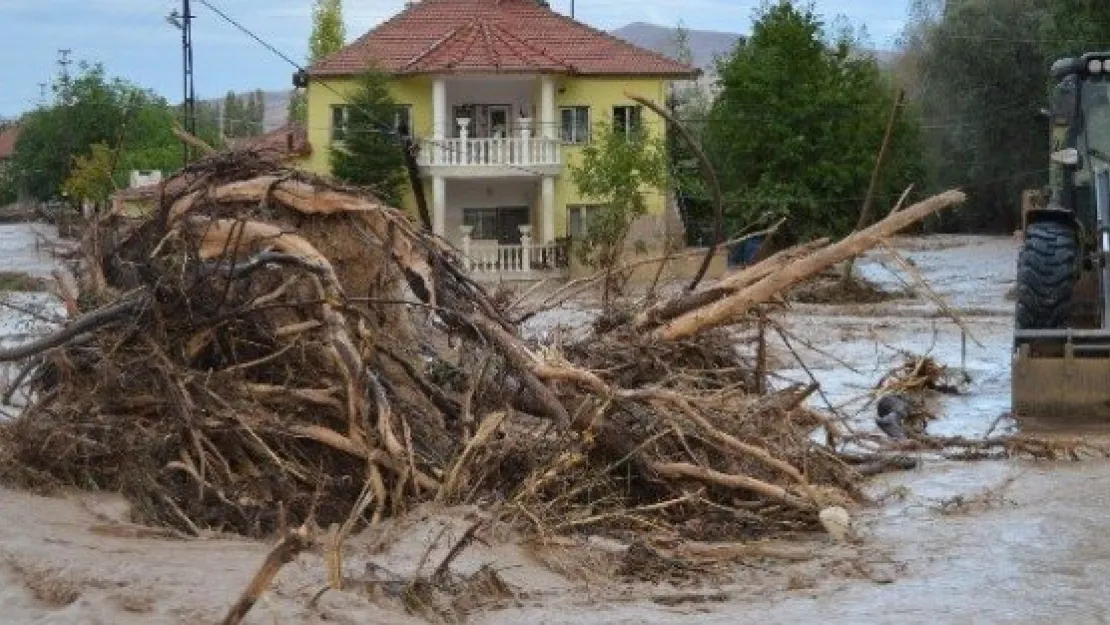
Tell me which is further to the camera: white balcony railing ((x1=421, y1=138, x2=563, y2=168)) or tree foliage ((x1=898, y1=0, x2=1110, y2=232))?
tree foliage ((x1=898, y1=0, x2=1110, y2=232))

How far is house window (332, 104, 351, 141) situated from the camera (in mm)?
40906

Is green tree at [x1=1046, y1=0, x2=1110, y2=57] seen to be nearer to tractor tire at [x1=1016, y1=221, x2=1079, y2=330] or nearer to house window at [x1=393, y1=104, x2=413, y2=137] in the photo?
house window at [x1=393, y1=104, x2=413, y2=137]

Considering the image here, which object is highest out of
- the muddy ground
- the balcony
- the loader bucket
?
the balcony

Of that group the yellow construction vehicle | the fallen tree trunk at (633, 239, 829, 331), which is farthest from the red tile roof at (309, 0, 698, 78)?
the fallen tree trunk at (633, 239, 829, 331)

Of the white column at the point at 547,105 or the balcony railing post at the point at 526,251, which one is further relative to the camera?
the white column at the point at 547,105

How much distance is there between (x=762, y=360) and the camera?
13391 millimetres

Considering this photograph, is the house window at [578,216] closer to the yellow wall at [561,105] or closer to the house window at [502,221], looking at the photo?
the yellow wall at [561,105]

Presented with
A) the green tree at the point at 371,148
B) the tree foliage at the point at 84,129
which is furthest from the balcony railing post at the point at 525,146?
the tree foliage at the point at 84,129

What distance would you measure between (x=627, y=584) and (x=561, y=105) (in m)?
35.5

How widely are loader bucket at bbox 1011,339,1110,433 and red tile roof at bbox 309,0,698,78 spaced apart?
28137mm

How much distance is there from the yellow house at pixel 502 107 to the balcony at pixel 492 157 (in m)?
0.03

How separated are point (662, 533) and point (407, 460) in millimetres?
1453

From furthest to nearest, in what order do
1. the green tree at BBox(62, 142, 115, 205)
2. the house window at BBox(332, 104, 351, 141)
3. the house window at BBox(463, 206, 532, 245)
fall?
1. the house window at BBox(463, 206, 532, 245)
2. the house window at BBox(332, 104, 351, 141)
3. the green tree at BBox(62, 142, 115, 205)

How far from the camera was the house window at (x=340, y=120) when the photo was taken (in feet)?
134
